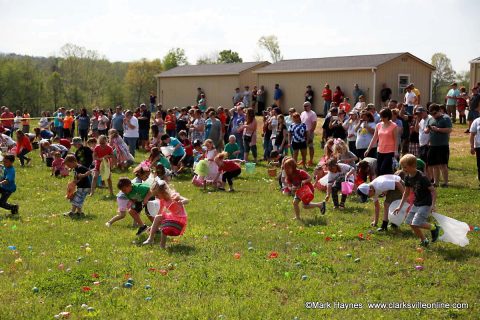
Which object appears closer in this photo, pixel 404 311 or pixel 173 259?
pixel 404 311

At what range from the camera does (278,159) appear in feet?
55.5

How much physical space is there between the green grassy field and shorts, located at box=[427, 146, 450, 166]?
77.7 inches

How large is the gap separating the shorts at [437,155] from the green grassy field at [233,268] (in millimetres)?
1973

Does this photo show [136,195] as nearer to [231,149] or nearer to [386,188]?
[386,188]

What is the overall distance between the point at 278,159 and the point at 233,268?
31.0 feet

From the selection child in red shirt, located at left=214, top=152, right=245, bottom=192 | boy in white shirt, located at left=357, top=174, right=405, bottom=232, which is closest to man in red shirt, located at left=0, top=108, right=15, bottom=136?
child in red shirt, located at left=214, top=152, right=245, bottom=192

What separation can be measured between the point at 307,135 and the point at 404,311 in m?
11.6

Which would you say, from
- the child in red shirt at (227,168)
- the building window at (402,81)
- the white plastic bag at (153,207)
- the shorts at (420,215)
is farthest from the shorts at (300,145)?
the building window at (402,81)

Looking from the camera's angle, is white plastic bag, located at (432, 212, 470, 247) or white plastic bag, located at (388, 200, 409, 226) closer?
white plastic bag, located at (432, 212, 470, 247)

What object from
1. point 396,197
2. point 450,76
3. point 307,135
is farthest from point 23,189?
point 450,76

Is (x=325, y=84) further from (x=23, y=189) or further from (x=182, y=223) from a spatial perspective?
(x=182, y=223)

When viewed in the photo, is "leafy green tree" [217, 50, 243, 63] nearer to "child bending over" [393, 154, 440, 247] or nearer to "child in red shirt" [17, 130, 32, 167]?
"child in red shirt" [17, 130, 32, 167]

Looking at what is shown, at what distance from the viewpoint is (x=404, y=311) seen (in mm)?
6148

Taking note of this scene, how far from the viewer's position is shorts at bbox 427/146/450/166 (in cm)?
1354
